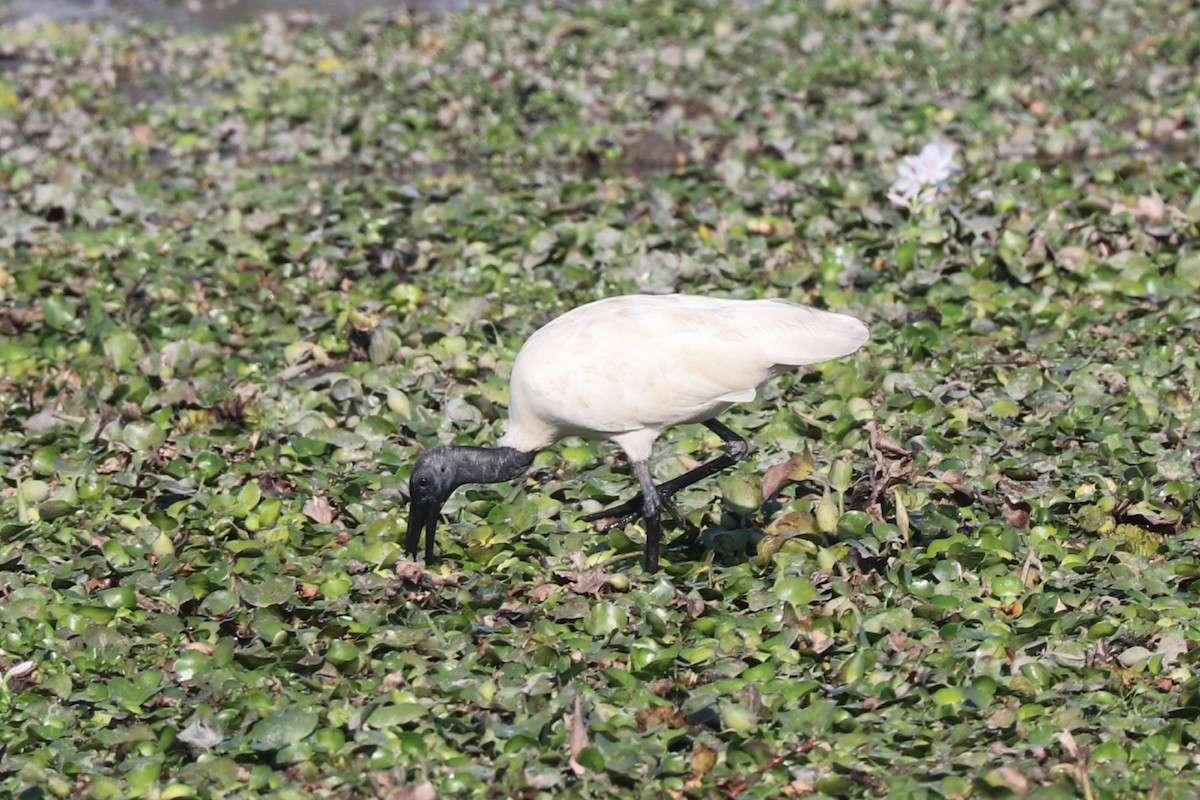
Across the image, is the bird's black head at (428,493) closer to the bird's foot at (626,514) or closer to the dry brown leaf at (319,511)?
the dry brown leaf at (319,511)

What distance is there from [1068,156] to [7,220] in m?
6.34

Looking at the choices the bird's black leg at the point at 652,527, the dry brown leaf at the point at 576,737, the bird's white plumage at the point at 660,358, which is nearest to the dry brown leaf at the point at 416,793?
the dry brown leaf at the point at 576,737

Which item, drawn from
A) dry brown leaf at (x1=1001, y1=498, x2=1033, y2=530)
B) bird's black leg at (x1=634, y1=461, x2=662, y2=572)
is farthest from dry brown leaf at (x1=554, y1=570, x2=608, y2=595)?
dry brown leaf at (x1=1001, y1=498, x2=1033, y2=530)

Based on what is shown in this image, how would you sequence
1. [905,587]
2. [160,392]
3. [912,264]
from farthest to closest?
[912,264], [160,392], [905,587]

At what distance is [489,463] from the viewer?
5.79 meters

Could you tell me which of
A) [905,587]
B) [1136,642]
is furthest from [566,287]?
[1136,642]

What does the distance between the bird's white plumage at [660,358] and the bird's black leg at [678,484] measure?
0.79 feet

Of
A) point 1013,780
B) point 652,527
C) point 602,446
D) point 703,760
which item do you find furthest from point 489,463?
point 1013,780

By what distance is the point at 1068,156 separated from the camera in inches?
416

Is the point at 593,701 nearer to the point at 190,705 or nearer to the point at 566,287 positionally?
the point at 190,705

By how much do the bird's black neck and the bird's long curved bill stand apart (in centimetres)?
16

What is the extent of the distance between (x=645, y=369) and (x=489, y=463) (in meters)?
0.70

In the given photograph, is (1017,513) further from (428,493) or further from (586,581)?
(428,493)

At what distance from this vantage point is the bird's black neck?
18.8 ft
